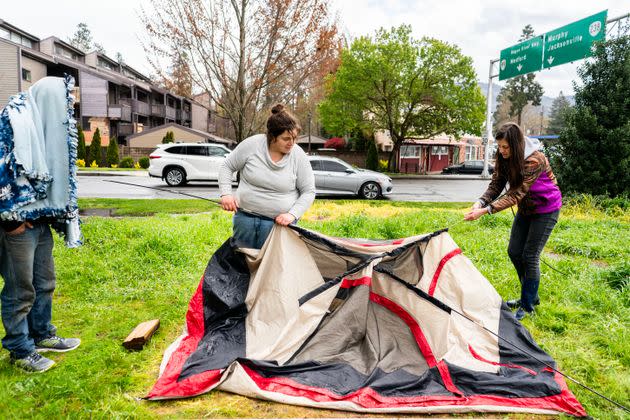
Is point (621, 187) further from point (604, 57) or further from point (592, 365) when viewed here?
point (592, 365)

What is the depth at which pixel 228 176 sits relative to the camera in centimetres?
334

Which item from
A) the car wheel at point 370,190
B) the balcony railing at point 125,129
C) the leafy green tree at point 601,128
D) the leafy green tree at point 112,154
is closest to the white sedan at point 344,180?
the car wheel at point 370,190

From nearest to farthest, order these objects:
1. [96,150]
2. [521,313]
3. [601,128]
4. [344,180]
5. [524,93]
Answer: [521,313]
[601,128]
[344,180]
[96,150]
[524,93]

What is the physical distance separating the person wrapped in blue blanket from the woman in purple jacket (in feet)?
9.86

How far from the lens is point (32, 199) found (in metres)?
2.50

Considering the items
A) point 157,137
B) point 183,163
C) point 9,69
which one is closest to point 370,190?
point 183,163

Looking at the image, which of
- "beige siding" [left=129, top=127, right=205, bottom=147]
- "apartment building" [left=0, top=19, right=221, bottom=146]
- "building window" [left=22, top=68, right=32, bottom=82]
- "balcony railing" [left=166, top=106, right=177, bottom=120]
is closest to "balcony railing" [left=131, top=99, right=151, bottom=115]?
"apartment building" [left=0, top=19, right=221, bottom=146]

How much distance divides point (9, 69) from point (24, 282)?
28.5m

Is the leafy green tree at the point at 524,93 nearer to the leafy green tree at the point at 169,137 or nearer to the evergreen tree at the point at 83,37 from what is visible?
the leafy green tree at the point at 169,137

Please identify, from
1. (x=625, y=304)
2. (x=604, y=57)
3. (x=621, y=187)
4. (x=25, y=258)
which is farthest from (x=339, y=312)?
(x=604, y=57)

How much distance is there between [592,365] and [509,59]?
16131 millimetres

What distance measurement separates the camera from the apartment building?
2491cm

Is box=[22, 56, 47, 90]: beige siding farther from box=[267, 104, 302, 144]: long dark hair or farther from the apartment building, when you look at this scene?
box=[267, 104, 302, 144]: long dark hair

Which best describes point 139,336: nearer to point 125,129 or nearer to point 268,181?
point 268,181
